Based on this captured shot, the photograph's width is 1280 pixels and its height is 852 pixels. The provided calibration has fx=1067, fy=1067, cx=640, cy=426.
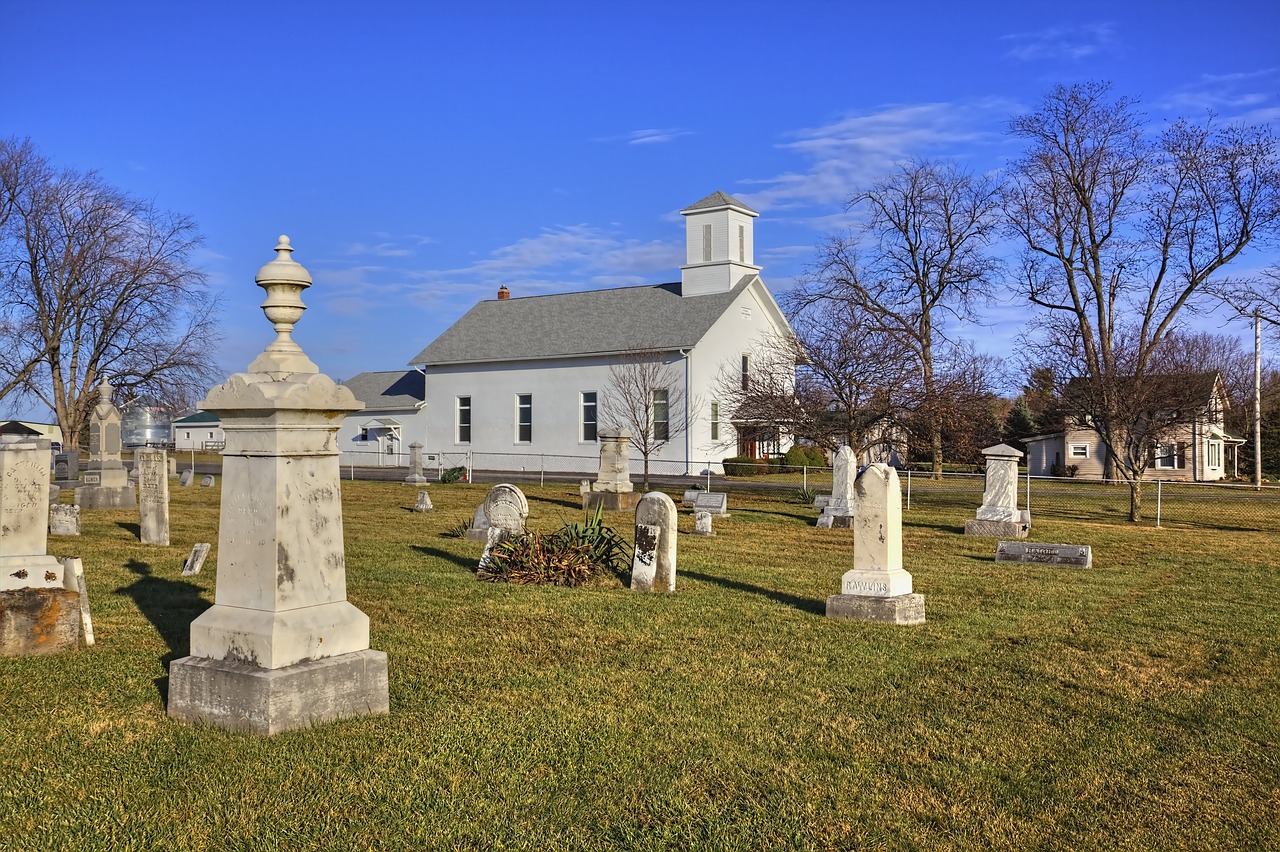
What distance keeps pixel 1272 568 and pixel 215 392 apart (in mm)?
14861

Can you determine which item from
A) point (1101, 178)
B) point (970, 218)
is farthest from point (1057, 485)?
point (1101, 178)

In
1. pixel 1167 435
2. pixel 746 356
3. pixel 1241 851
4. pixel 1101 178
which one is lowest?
pixel 1241 851

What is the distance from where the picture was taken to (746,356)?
142 ft

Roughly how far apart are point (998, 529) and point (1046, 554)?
392 cm

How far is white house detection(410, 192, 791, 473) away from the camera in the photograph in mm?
40938

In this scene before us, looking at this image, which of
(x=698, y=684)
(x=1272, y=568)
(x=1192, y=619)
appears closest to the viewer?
(x=698, y=684)

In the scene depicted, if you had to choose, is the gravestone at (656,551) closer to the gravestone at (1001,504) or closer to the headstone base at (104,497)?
the gravestone at (1001,504)

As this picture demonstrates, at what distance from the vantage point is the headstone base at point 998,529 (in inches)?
750

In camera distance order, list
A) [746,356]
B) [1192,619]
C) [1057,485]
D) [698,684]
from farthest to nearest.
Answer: [746,356] < [1057,485] < [1192,619] < [698,684]

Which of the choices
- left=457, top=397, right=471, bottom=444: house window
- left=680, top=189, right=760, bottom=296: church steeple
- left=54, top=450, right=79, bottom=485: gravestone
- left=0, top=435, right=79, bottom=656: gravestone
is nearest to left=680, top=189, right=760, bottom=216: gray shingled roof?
left=680, top=189, right=760, bottom=296: church steeple

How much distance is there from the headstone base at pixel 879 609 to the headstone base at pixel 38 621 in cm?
663

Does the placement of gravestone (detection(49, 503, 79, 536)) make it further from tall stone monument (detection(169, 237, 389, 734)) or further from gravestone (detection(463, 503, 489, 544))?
tall stone monument (detection(169, 237, 389, 734))

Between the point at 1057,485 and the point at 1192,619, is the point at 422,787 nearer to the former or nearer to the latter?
the point at 1192,619

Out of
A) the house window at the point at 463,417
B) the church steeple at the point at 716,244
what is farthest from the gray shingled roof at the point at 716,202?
the house window at the point at 463,417
